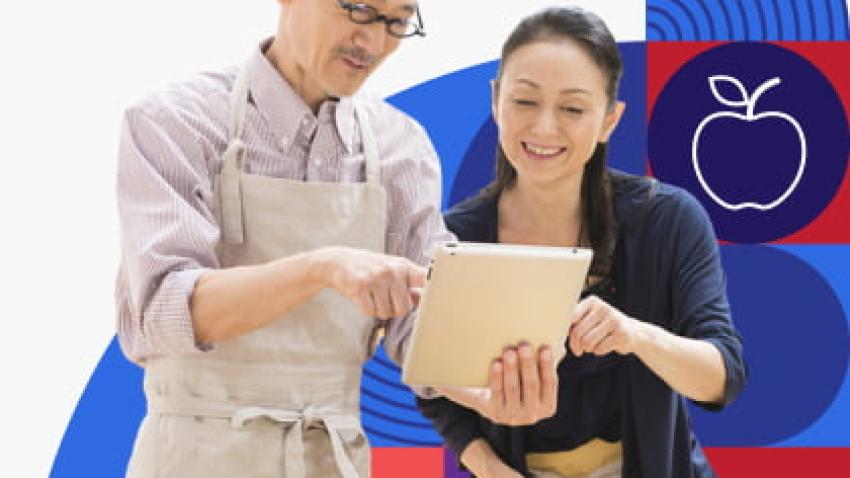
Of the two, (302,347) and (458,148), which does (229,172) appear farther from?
(458,148)

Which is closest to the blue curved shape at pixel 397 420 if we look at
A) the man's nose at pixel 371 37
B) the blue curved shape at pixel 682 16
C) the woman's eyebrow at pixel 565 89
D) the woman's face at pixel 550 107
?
the woman's face at pixel 550 107

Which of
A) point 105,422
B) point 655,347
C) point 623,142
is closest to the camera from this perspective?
point 655,347

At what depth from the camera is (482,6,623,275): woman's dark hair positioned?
2.01 meters

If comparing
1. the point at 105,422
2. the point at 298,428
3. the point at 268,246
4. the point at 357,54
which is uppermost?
the point at 357,54

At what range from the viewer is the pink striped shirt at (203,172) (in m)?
1.39

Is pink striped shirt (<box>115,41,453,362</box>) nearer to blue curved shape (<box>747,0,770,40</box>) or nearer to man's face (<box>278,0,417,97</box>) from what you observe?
man's face (<box>278,0,417,97</box>)

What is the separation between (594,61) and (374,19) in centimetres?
62

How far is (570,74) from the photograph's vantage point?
1.97 metres

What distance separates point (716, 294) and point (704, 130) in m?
0.98

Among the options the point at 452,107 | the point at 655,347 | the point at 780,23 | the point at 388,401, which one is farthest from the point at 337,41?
the point at 780,23

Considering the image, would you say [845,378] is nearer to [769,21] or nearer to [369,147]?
[769,21]

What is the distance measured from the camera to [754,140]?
9.42ft

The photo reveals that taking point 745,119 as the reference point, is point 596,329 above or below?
below

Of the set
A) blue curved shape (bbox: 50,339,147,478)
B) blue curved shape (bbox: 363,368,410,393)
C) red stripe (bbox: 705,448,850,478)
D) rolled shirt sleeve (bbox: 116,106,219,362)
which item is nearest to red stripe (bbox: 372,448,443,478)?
blue curved shape (bbox: 363,368,410,393)
